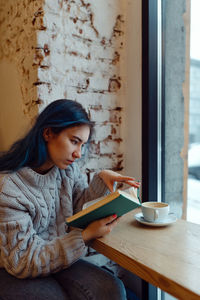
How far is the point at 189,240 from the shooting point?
801 mm

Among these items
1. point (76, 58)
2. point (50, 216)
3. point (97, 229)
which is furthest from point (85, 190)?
point (76, 58)

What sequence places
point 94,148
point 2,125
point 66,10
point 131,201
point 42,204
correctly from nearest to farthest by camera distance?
point 131,201 < point 42,204 < point 66,10 < point 94,148 < point 2,125

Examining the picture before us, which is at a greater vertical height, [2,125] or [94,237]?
[2,125]

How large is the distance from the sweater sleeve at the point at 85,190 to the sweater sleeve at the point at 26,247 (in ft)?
0.85

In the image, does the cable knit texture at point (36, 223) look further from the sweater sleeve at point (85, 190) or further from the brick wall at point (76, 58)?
the brick wall at point (76, 58)

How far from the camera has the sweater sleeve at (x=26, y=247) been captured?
30.5 inches

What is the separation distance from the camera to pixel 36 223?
0.92 meters

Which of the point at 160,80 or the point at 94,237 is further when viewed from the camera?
the point at 160,80

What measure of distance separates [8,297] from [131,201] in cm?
44

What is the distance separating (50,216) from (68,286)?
239 millimetres

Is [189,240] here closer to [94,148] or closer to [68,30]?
[94,148]

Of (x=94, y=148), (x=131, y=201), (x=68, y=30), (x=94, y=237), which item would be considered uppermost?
(x=68, y=30)

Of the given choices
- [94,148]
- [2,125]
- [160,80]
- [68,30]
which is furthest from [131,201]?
[2,125]

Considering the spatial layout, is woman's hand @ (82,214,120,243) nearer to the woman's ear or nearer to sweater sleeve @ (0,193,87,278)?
sweater sleeve @ (0,193,87,278)
